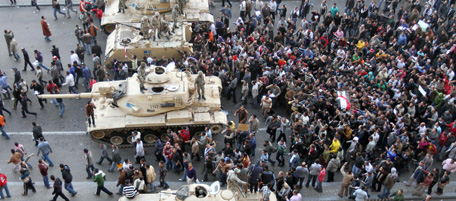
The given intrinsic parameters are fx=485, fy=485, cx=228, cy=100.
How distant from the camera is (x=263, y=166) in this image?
1659 centimetres

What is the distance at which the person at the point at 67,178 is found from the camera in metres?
16.2

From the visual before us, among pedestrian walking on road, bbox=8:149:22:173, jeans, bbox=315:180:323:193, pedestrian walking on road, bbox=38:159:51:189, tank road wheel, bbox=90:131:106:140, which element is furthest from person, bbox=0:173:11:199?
jeans, bbox=315:180:323:193

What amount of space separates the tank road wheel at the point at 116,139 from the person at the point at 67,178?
10.1 ft

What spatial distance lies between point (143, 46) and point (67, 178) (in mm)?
9177

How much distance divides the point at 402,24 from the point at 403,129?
9794 millimetres

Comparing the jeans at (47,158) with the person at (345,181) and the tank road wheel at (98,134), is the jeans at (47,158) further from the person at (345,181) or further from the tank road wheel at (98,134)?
the person at (345,181)

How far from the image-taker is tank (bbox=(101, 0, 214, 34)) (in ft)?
85.0

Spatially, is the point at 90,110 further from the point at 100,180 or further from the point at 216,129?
the point at 216,129

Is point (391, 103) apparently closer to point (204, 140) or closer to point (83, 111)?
point (204, 140)

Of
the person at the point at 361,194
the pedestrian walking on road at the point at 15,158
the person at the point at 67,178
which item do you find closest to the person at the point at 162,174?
the person at the point at 67,178

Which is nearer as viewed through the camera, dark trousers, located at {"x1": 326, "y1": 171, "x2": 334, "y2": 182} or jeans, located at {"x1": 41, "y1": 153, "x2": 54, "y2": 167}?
dark trousers, located at {"x1": 326, "y1": 171, "x2": 334, "y2": 182}

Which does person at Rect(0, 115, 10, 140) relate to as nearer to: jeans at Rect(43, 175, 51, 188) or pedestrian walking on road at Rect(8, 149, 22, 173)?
pedestrian walking on road at Rect(8, 149, 22, 173)

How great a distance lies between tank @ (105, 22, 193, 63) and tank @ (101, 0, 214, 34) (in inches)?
63.7

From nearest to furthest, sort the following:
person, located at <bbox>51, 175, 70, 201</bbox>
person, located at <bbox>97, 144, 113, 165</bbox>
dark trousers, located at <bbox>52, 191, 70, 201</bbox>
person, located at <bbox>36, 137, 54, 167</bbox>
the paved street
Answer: person, located at <bbox>51, 175, 70, 201</bbox> < dark trousers, located at <bbox>52, 191, 70, 201</bbox> < the paved street < person, located at <bbox>36, 137, 54, 167</bbox> < person, located at <bbox>97, 144, 113, 165</bbox>
